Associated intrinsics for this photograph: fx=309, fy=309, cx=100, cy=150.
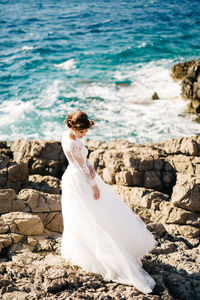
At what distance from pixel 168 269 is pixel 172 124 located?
37.6ft

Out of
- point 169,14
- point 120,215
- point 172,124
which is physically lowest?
point 172,124

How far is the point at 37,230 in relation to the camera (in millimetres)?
5547

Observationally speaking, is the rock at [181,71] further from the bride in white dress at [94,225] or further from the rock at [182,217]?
the bride in white dress at [94,225]

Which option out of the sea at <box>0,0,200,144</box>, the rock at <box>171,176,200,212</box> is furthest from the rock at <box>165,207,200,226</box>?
the sea at <box>0,0,200,144</box>

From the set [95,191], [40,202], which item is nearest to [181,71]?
[40,202]

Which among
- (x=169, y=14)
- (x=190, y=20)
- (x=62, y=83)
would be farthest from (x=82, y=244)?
(x=169, y=14)

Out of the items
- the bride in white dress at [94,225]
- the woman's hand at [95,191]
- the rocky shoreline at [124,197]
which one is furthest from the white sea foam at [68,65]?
the woman's hand at [95,191]

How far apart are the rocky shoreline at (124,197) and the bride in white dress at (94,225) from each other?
0.65ft

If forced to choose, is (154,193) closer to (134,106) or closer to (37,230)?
(37,230)

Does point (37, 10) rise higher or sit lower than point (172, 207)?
higher

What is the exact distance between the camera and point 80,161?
429 centimetres

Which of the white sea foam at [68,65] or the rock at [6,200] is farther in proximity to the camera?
the white sea foam at [68,65]

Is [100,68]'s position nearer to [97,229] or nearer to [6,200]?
[6,200]

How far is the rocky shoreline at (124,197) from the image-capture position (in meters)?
4.00
